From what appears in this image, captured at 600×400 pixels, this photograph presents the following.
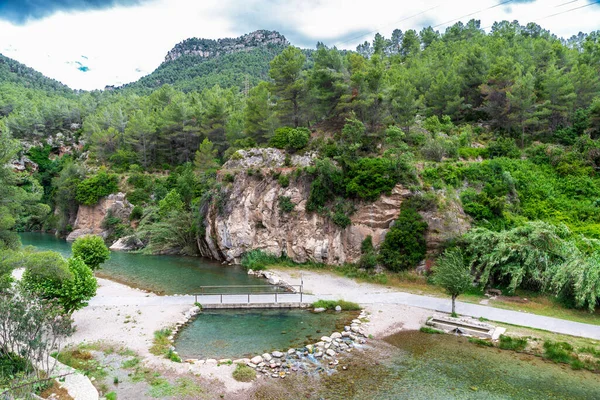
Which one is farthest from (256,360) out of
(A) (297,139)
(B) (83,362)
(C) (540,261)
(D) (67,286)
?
(A) (297,139)

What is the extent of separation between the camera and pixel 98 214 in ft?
168

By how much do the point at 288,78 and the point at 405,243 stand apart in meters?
20.9

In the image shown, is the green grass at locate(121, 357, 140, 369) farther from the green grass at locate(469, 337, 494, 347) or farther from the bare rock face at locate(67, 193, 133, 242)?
the bare rock face at locate(67, 193, 133, 242)

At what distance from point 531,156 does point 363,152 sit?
48.6ft

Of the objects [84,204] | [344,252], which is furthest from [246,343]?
[84,204]

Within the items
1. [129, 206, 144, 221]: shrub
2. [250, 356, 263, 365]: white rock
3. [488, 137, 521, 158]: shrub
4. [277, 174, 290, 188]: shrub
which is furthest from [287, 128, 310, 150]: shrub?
[129, 206, 144, 221]: shrub

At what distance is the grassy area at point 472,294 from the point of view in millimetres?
19266

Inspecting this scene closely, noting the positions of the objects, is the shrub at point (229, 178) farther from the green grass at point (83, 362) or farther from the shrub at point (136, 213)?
the green grass at point (83, 362)

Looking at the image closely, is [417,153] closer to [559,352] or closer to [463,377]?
[559,352]

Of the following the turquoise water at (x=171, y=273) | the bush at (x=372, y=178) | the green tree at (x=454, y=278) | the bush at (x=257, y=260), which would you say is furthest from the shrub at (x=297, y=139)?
the green tree at (x=454, y=278)

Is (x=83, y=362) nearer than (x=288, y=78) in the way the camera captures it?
Yes

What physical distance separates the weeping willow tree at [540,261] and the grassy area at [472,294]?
1.82ft

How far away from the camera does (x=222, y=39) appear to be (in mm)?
174125

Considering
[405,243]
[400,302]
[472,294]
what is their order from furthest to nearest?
[405,243]
[472,294]
[400,302]
